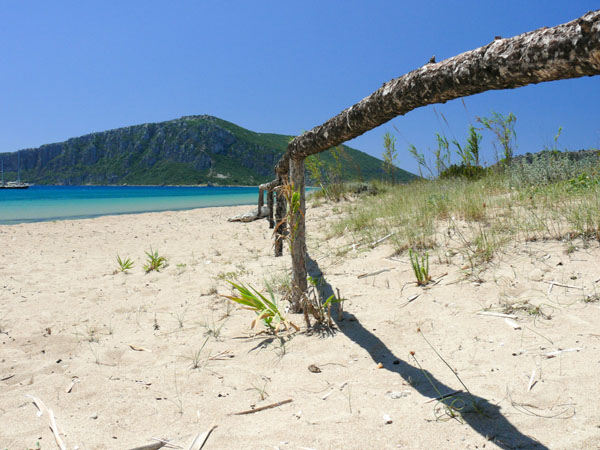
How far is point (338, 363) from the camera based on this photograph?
9.28 feet

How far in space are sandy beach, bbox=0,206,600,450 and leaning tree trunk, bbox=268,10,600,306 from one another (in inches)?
68.2

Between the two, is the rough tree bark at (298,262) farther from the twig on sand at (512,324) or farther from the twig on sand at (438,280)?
the twig on sand at (512,324)

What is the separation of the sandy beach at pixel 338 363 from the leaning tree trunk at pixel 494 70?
173cm

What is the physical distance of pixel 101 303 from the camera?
15.1 feet

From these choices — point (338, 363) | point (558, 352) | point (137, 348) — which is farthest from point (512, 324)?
point (137, 348)

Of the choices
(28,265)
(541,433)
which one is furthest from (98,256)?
(541,433)

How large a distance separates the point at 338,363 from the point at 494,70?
2.23 metres

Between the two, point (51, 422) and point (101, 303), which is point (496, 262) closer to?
point (51, 422)

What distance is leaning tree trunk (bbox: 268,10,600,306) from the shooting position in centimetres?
141

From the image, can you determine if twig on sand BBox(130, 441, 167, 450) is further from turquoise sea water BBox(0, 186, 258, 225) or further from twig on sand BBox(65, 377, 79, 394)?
turquoise sea water BBox(0, 186, 258, 225)

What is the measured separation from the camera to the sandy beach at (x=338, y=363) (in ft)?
6.61

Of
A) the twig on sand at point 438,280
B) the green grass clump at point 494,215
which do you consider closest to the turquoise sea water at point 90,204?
the green grass clump at point 494,215

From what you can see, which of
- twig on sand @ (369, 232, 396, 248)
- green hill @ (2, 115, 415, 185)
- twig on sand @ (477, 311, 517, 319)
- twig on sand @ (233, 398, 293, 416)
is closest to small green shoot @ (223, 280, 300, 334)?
twig on sand @ (233, 398, 293, 416)

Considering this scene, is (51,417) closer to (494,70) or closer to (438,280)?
(494,70)
